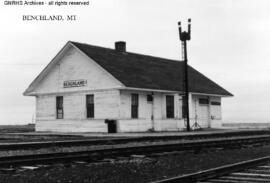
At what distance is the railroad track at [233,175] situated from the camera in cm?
757

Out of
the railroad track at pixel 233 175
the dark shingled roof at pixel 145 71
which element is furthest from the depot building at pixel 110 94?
the railroad track at pixel 233 175

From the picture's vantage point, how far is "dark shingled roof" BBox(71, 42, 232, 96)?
29.6 metres

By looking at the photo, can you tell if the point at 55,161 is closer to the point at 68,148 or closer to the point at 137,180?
the point at 137,180

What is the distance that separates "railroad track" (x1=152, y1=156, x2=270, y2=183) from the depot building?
738 inches

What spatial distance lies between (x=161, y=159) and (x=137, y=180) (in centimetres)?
359

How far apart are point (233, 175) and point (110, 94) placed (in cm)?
2080

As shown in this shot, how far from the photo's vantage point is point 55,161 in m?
10.6

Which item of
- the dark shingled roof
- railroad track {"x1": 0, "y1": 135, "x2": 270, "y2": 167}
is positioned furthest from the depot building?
railroad track {"x1": 0, "y1": 135, "x2": 270, "y2": 167}

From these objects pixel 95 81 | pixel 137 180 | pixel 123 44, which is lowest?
pixel 137 180

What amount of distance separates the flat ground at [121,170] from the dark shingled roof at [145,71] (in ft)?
54.5

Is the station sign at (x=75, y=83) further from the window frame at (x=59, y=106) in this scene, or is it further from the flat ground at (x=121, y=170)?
the flat ground at (x=121, y=170)

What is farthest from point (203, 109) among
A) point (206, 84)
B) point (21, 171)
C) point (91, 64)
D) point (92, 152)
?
point (21, 171)

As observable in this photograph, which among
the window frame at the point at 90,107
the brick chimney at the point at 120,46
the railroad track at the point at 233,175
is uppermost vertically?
the brick chimney at the point at 120,46

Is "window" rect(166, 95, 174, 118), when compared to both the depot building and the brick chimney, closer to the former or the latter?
the depot building
